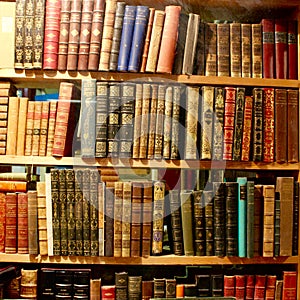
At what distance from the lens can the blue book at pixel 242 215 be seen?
152 centimetres

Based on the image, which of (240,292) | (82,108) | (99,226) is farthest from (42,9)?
(240,292)

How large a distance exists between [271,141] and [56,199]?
0.76 meters

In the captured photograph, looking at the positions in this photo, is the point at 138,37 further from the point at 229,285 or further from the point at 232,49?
the point at 229,285

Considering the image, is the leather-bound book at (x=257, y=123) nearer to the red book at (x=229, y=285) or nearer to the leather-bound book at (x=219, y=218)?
the leather-bound book at (x=219, y=218)

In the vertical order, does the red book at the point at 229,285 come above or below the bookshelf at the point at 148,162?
below

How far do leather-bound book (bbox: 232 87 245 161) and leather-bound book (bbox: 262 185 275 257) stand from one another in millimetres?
150

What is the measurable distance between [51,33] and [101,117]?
32 centimetres

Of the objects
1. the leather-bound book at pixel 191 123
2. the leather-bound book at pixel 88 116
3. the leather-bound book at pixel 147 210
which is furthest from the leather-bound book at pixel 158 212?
the leather-bound book at pixel 88 116

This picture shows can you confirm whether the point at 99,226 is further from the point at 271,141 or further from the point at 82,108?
the point at 271,141

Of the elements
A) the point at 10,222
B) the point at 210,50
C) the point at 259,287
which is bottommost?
the point at 259,287

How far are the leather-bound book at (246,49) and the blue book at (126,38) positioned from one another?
0.38 metres

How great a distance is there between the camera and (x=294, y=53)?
1.58 metres

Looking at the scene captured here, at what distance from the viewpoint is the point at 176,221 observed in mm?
1541

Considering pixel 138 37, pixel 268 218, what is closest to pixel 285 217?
pixel 268 218
